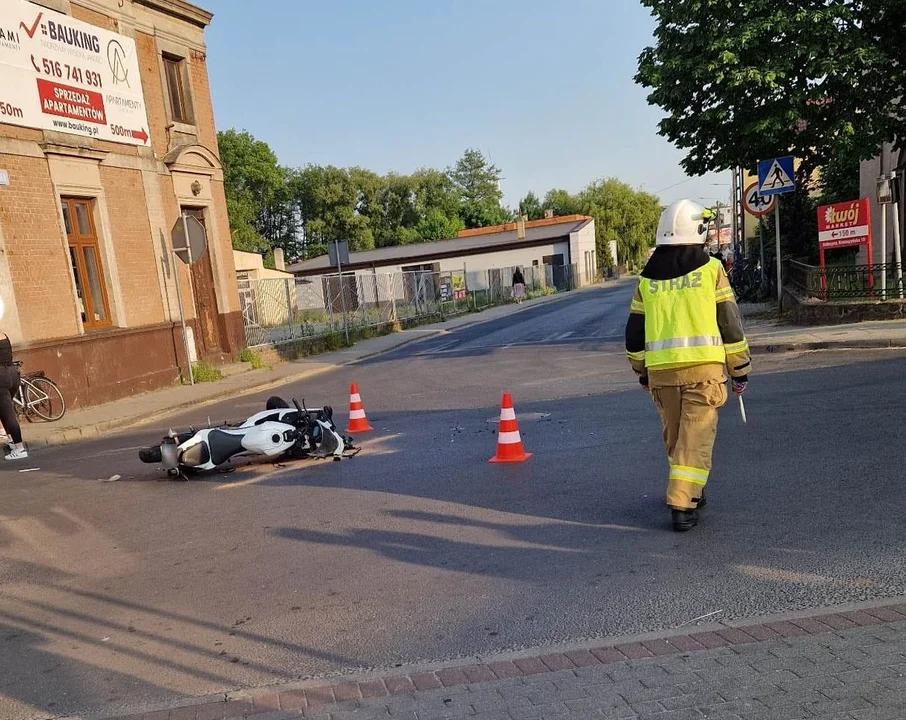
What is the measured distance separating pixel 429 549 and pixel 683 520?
1675 millimetres

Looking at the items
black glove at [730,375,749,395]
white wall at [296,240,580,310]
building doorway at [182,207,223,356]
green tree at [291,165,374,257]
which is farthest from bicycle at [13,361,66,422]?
green tree at [291,165,374,257]

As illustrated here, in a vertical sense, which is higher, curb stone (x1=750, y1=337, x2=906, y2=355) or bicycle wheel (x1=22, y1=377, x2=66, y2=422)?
bicycle wheel (x1=22, y1=377, x2=66, y2=422)

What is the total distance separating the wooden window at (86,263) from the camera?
1367 cm

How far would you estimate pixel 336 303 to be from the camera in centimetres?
2392

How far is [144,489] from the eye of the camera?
23.2 ft

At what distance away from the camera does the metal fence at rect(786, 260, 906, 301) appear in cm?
1246

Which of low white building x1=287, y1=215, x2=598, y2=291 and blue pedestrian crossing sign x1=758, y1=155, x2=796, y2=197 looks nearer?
blue pedestrian crossing sign x1=758, y1=155, x2=796, y2=197

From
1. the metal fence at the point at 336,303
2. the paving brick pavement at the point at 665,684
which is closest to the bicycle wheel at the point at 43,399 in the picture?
the metal fence at the point at 336,303

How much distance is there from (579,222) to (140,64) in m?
44.3

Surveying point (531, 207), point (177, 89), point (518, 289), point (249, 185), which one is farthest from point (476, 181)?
point (177, 89)

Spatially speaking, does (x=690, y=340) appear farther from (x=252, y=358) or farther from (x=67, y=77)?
(x=252, y=358)

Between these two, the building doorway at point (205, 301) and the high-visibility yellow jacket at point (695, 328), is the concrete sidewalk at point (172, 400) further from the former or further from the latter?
the high-visibility yellow jacket at point (695, 328)

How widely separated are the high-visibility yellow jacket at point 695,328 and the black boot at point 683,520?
83 cm

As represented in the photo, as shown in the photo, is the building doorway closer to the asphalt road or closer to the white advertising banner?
the white advertising banner
